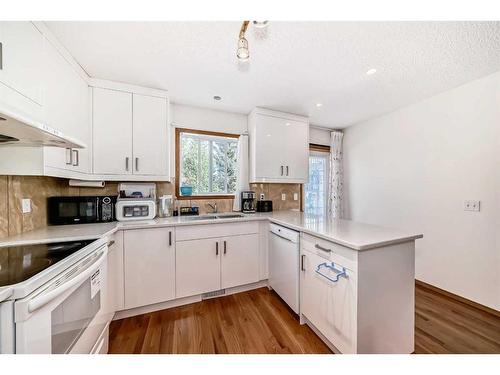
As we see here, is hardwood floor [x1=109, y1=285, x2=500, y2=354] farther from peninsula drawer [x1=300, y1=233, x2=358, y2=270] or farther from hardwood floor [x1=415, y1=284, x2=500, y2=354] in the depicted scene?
peninsula drawer [x1=300, y1=233, x2=358, y2=270]

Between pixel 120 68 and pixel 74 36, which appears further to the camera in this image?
pixel 120 68

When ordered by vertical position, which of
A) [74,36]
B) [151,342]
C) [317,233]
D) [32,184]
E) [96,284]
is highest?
[74,36]

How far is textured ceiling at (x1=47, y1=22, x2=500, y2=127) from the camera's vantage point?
1.24 metres

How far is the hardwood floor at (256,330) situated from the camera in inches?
55.1

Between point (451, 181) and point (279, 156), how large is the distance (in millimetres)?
1945

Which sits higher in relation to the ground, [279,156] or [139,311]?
[279,156]

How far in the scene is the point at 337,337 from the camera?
1.28 metres

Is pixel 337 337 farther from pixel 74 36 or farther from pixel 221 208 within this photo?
pixel 74 36

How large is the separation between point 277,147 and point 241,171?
606 mm

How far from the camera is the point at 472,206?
191cm

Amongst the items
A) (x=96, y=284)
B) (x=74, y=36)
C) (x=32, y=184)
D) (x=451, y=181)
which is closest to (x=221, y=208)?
(x=96, y=284)

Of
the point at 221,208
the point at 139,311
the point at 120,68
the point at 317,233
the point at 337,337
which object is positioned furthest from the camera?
the point at 221,208

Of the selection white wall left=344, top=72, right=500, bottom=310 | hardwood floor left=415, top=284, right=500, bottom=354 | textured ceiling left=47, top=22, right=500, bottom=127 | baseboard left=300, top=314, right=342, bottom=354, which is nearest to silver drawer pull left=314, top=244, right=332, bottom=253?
baseboard left=300, top=314, right=342, bottom=354

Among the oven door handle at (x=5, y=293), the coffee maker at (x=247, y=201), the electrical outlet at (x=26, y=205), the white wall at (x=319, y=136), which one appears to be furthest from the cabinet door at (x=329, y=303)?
the white wall at (x=319, y=136)
